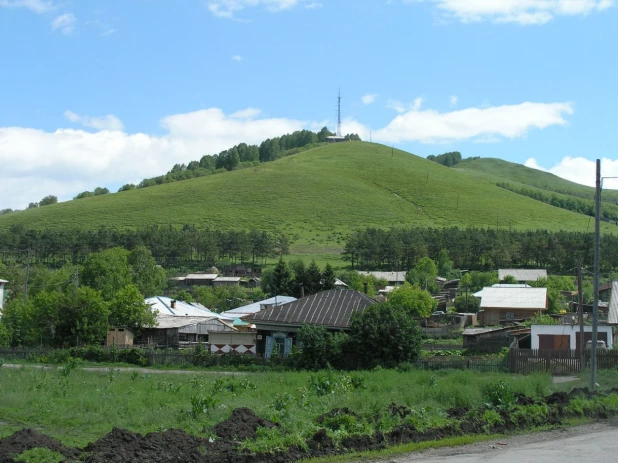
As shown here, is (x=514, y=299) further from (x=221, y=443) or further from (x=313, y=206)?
(x=313, y=206)

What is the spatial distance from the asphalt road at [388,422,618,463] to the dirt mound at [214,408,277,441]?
308 centimetres

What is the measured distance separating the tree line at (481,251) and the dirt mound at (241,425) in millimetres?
101831

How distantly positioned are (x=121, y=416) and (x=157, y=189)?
165444 millimetres

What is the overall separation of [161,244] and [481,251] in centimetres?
5411

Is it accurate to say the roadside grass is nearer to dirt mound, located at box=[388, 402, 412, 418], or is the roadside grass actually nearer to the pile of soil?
dirt mound, located at box=[388, 402, 412, 418]

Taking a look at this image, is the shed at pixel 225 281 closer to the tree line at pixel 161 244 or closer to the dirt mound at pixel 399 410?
the tree line at pixel 161 244

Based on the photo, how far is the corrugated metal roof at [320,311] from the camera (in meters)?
38.6

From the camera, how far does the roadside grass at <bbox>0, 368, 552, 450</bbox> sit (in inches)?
633

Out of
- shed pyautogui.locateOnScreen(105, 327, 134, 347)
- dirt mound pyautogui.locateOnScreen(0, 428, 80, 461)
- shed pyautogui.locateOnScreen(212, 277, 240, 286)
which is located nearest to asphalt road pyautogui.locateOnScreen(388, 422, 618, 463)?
dirt mound pyautogui.locateOnScreen(0, 428, 80, 461)

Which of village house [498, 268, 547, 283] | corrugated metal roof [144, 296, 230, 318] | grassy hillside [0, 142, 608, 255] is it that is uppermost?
grassy hillside [0, 142, 608, 255]

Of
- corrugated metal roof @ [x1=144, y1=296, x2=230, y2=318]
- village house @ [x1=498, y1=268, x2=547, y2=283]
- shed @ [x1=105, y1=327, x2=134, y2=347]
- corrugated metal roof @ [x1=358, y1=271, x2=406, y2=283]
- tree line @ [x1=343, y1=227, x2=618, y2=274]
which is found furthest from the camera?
tree line @ [x1=343, y1=227, x2=618, y2=274]

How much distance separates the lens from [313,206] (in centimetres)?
16025

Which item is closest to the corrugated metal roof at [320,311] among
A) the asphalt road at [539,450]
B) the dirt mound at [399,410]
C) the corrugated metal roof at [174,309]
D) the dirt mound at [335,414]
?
the dirt mound at [399,410]

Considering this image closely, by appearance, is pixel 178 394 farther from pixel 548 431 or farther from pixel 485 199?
pixel 485 199
